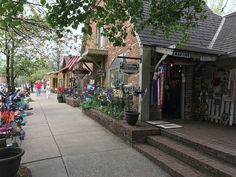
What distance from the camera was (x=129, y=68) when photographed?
21.9 ft

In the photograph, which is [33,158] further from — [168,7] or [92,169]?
[168,7]

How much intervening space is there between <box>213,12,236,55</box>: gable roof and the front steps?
137 inches

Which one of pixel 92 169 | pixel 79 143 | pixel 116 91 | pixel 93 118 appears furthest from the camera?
pixel 93 118

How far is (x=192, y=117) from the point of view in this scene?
25.4 feet

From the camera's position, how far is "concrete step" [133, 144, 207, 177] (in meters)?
3.67

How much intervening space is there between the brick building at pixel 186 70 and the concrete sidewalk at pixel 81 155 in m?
1.81

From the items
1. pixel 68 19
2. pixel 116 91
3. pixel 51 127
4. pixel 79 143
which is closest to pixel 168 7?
pixel 68 19

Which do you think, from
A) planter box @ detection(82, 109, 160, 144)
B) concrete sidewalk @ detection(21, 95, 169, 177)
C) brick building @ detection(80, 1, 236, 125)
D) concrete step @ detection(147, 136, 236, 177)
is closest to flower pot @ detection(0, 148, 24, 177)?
concrete sidewalk @ detection(21, 95, 169, 177)

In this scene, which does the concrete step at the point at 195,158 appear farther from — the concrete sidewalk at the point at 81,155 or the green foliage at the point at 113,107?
the green foliage at the point at 113,107

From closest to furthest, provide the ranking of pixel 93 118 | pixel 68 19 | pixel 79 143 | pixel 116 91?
pixel 68 19 → pixel 79 143 → pixel 116 91 → pixel 93 118

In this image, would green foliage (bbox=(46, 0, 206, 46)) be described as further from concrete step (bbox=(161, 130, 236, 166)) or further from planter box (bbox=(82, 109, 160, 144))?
concrete step (bbox=(161, 130, 236, 166))

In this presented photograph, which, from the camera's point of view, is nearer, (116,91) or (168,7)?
(168,7)

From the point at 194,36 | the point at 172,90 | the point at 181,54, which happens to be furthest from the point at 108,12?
the point at 172,90

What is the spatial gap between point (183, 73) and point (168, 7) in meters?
3.59
